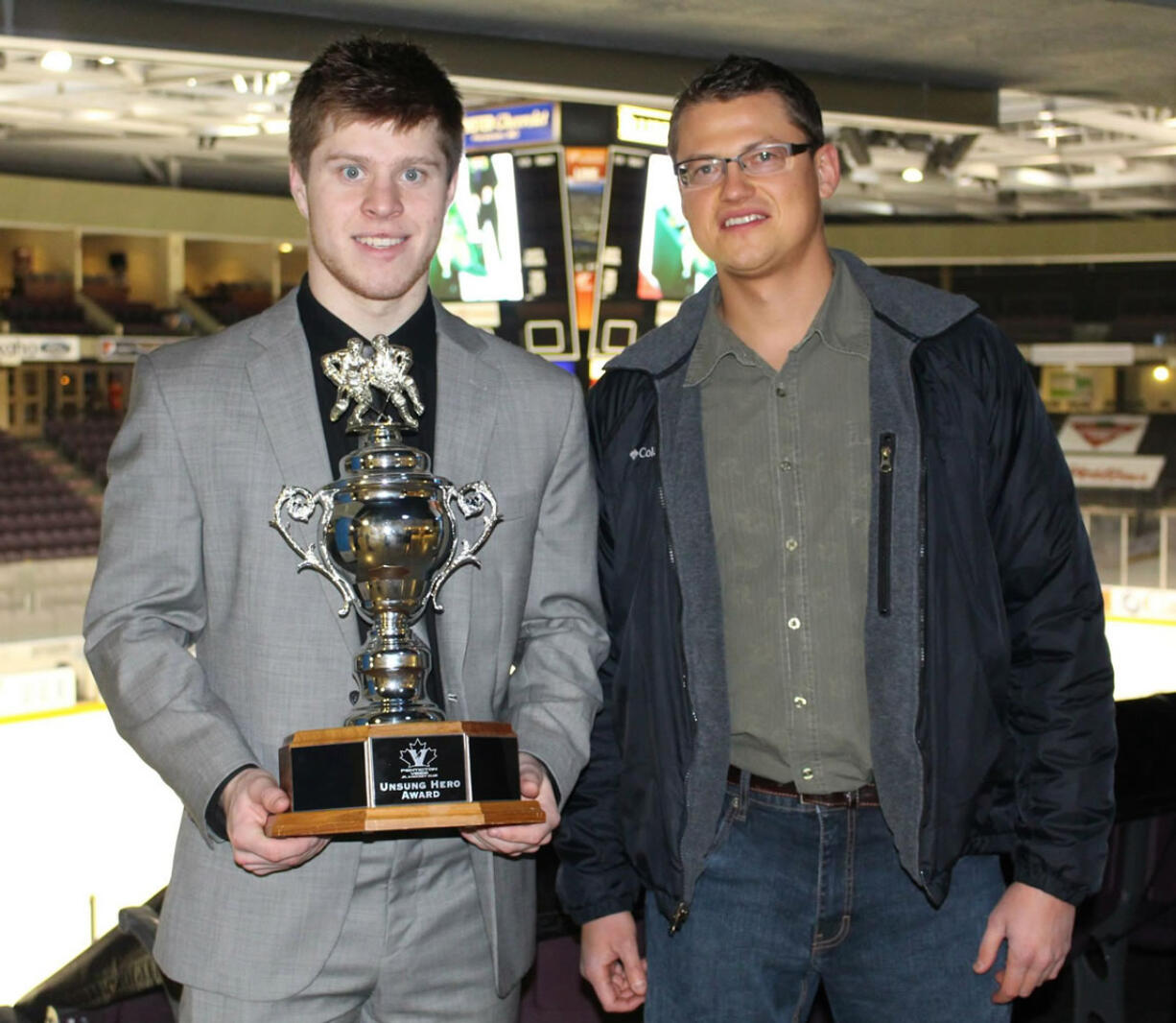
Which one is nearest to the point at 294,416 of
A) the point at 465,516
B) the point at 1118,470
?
the point at 465,516

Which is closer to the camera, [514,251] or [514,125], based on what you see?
[514,125]

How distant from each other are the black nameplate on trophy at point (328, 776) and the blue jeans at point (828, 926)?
20.0 inches

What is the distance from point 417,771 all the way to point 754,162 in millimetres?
825

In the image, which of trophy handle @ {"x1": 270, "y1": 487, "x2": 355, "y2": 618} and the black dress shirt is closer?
trophy handle @ {"x1": 270, "y1": 487, "x2": 355, "y2": 618}

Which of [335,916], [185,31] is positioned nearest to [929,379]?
[335,916]

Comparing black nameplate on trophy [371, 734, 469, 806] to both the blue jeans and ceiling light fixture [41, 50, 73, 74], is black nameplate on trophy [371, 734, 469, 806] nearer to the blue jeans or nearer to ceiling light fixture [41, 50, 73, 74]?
the blue jeans

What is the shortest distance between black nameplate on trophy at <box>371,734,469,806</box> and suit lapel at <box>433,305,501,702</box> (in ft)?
0.63

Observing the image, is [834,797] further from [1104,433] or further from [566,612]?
[1104,433]

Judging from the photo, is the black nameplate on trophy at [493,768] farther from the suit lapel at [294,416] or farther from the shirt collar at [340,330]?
the shirt collar at [340,330]

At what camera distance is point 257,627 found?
160 centimetres

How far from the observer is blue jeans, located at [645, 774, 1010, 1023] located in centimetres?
174

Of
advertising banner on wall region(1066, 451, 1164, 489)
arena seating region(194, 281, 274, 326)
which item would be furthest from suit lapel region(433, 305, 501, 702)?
arena seating region(194, 281, 274, 326)

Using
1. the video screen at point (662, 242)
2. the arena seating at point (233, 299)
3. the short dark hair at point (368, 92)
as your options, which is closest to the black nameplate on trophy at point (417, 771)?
the short dark hair at point (368, 92)

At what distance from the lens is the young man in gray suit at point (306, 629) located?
1.57 m
